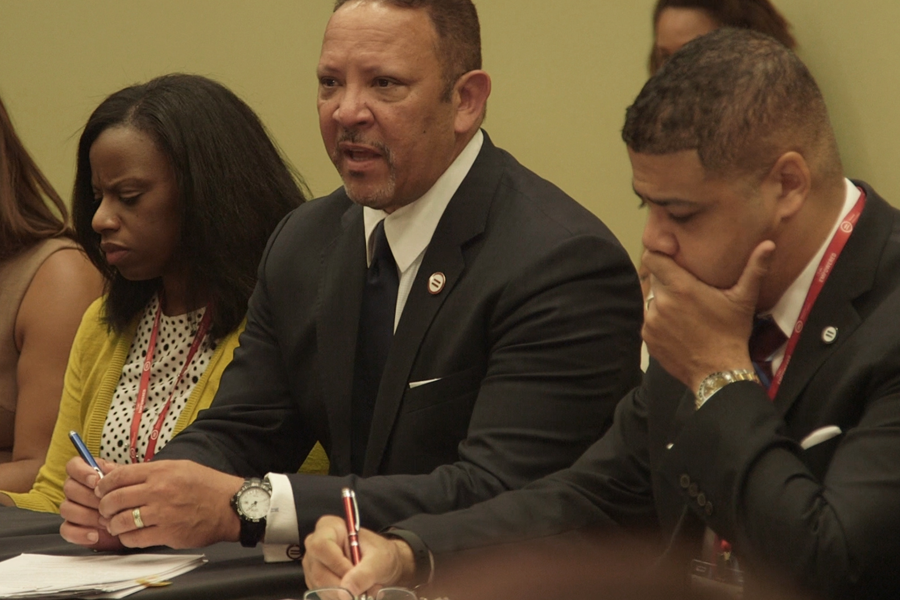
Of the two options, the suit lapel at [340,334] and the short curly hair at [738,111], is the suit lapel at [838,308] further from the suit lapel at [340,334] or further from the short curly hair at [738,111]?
the suit lapel at [340,334]

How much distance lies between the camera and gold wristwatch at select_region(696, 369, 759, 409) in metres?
1.75

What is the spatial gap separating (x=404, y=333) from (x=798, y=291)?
2.76 ft

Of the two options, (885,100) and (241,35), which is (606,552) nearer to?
(885,100)

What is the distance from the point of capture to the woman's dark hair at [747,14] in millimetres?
3727

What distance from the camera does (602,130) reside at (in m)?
4.51

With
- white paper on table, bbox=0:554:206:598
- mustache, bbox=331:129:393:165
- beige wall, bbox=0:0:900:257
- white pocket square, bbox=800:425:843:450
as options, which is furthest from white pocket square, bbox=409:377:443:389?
beige wall, bbox=0:0:900:257

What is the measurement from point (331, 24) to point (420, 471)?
96 cm

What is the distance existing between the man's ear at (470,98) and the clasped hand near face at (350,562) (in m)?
1.07

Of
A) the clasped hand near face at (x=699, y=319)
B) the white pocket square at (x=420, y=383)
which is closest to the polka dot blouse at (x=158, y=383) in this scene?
the white pocket square at (x=420, y=383)

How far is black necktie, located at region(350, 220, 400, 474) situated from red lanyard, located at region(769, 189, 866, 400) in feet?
2.92

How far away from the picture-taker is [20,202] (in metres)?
3.76

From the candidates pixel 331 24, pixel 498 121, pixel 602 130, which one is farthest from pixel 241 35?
pixel 331 24

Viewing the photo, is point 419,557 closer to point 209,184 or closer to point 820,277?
point 820,277

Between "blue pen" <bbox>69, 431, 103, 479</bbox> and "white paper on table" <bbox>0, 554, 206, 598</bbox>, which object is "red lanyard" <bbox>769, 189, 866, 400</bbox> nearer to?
"white paper on table" <bbox>0, 554, 206, 598</bbox>
